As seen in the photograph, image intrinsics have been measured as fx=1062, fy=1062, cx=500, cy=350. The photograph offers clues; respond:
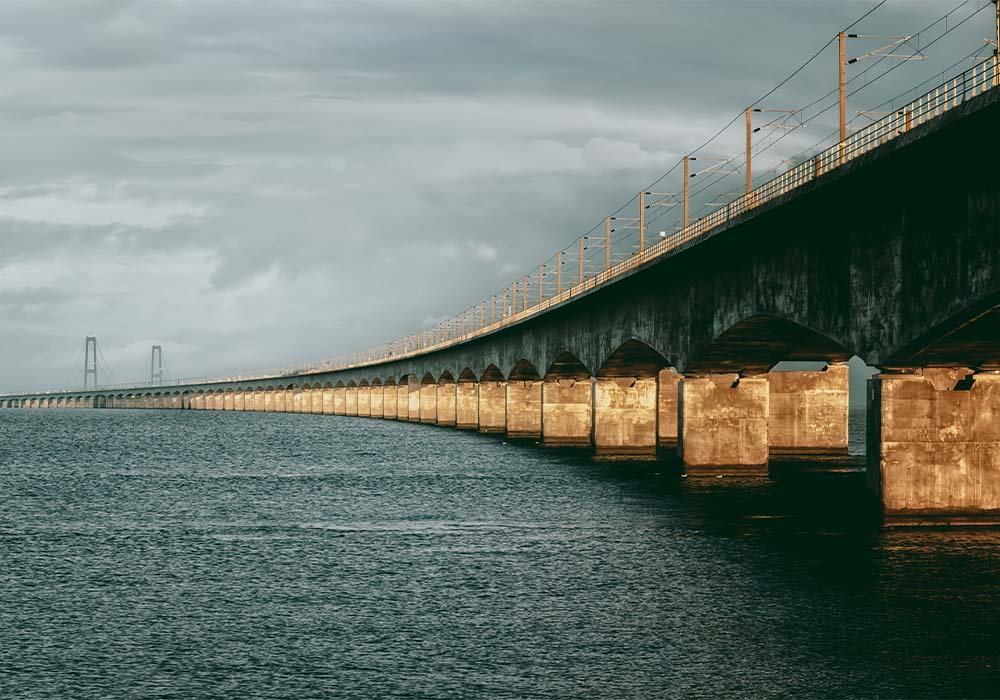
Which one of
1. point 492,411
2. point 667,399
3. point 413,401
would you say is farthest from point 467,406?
point 667,399

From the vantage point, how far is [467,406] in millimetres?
114812

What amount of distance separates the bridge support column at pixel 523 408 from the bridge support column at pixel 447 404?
2626 cm

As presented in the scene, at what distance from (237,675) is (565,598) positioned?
7617mm

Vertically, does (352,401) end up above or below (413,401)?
below

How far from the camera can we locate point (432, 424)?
12925cm

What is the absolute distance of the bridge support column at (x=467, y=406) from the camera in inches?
4488

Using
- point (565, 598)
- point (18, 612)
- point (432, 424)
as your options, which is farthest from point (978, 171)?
point (432, 424)

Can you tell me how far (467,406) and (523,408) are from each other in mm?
23501

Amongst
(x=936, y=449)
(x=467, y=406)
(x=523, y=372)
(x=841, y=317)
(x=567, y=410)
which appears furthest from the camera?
(x=467, y=406)

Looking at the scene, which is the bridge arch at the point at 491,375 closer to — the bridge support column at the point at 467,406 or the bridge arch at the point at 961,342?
the bridge support column at the point at 467,406

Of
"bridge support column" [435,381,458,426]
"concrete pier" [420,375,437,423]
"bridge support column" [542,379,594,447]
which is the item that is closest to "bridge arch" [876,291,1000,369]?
"bridge support column" [542,379,594,447]

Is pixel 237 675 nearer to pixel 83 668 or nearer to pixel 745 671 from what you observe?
pixel 83 668

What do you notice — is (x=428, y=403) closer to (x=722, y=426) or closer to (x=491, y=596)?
(x=722, y=426)

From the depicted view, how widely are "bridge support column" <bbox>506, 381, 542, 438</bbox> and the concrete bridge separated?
75.8 feet
